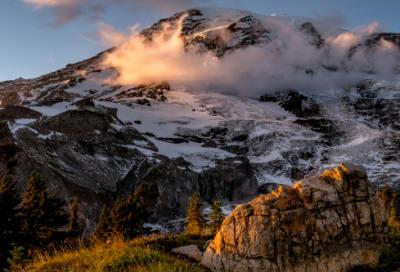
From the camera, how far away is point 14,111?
282 ft

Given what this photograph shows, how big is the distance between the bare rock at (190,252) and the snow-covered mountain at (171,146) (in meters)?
44.5

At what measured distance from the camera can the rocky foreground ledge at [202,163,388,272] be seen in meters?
8.05

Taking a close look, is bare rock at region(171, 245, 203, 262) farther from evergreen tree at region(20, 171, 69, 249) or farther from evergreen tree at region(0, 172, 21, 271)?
evergreen tree at region(20, 171, 69, 249)

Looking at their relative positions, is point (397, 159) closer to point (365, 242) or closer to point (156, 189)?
point (156, 189)

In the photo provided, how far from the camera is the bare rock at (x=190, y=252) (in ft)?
29.9

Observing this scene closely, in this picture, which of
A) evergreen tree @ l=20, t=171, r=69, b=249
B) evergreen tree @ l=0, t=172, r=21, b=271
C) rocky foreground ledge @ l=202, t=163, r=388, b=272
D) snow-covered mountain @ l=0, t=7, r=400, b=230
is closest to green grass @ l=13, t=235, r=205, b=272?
rocky foreground ledge @ l=202, t=163, r=388, b=272

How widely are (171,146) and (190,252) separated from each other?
353ft

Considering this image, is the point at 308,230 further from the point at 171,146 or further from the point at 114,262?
the point at 171,146

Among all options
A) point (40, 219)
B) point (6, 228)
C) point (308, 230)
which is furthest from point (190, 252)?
point (40, 219)

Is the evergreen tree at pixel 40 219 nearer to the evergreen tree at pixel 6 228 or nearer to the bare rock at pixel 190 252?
the evergreen tree at pixel 6 228

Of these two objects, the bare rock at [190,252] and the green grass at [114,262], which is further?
the bare rock at [190,252]

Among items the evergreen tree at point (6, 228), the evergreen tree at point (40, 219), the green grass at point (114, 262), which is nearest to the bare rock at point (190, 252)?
the green grass at point (114, 262)

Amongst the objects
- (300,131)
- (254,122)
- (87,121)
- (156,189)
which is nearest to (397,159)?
(300,131)

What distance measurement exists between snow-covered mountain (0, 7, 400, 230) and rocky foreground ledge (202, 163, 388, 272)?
4640 cm
